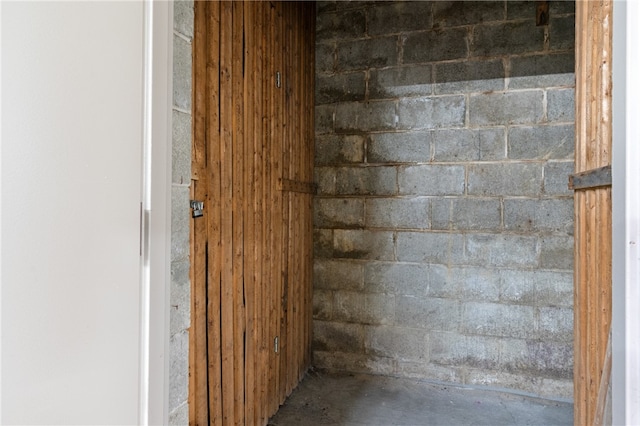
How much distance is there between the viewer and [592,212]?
1405 millimetres

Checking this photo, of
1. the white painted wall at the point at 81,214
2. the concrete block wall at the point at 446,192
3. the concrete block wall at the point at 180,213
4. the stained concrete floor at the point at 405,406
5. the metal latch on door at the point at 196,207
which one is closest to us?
the white painted wall at the point at 81,214

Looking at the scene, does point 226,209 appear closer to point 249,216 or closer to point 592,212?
point 249,216

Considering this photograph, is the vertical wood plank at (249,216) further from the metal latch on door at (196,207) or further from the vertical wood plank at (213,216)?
the metal latch on door at (196,207)

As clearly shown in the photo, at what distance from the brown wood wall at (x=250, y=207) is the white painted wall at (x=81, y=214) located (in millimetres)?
620

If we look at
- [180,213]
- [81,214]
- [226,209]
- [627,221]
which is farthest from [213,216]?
[627,221]

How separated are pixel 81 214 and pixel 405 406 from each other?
8.56 feet

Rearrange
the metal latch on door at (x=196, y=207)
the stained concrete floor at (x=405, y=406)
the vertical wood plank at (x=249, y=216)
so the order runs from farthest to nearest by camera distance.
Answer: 1. the stained concrete floor at (x=405, y=406)
2. the vertical wood plank at (x=249, y=216)
3. the metal latch on door at (x=196, y=207)

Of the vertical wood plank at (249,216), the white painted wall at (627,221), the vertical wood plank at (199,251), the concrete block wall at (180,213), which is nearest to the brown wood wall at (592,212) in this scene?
the white painted wall at (627,221)

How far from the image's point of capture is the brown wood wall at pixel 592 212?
4.09 ft

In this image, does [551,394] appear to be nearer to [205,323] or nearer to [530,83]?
[530,83]

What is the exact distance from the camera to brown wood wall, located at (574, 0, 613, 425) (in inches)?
49.0

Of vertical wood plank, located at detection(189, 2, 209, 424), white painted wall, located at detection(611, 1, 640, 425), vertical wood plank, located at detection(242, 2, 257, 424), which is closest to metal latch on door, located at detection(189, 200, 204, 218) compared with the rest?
vertical wood plank, located at detection(189, 2, 209, 424)

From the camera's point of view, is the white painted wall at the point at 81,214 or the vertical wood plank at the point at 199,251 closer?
the white painted wall at the point at 81,214

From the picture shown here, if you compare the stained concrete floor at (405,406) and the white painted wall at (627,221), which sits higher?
the white painted wall at (627,221)
